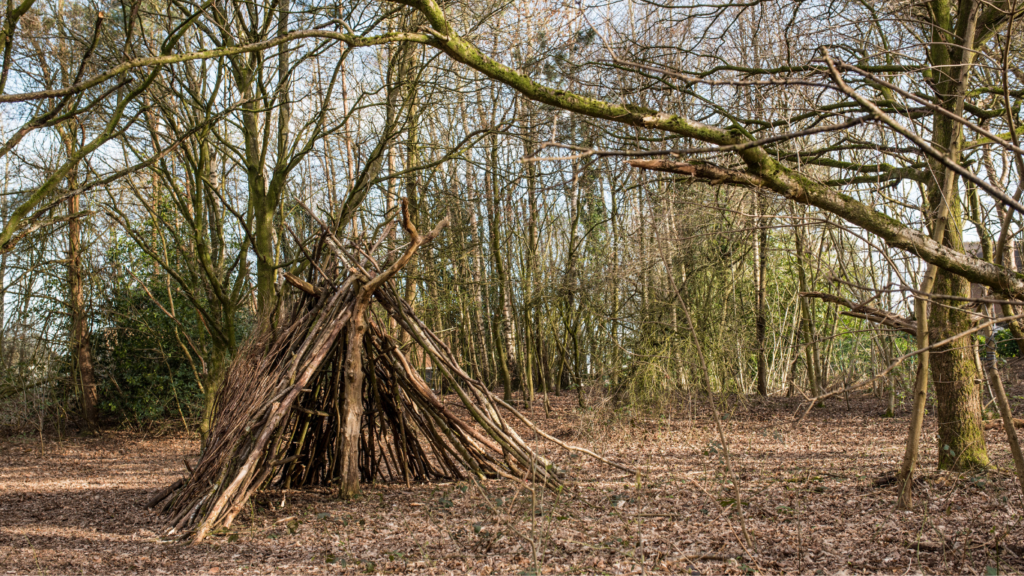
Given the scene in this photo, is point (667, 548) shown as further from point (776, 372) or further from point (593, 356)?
point (776, 372)

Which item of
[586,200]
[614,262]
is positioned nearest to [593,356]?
[614,262]

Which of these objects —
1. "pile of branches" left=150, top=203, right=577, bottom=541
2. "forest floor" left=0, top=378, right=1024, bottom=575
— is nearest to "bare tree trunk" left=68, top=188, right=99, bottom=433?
"forest floor" left=0, top=378, right=1024, bottom=575

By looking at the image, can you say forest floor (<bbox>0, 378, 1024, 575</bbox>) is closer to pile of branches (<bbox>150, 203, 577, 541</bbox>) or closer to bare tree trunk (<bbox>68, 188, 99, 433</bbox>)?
pile of branches (<bbox>150, 203, 577, 541</bbox>)

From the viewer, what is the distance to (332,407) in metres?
5.16

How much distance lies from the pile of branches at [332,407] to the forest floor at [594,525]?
215mm

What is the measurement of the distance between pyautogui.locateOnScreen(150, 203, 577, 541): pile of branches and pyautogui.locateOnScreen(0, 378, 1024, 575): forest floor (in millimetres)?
215

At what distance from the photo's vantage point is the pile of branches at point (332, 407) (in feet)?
13.7

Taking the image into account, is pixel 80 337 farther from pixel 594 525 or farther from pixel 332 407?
pixel 594 525

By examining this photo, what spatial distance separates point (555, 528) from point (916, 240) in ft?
7.73

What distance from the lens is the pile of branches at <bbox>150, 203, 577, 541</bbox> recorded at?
4164mm

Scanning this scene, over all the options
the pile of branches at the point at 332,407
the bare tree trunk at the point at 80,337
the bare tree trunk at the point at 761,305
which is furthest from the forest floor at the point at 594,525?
the bare tree trunk at the point at 80,337

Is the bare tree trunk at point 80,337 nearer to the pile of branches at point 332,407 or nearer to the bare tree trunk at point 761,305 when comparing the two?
the pile of branches at point 332,407

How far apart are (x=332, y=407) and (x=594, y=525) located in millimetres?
2363

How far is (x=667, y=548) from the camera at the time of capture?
131 inches
